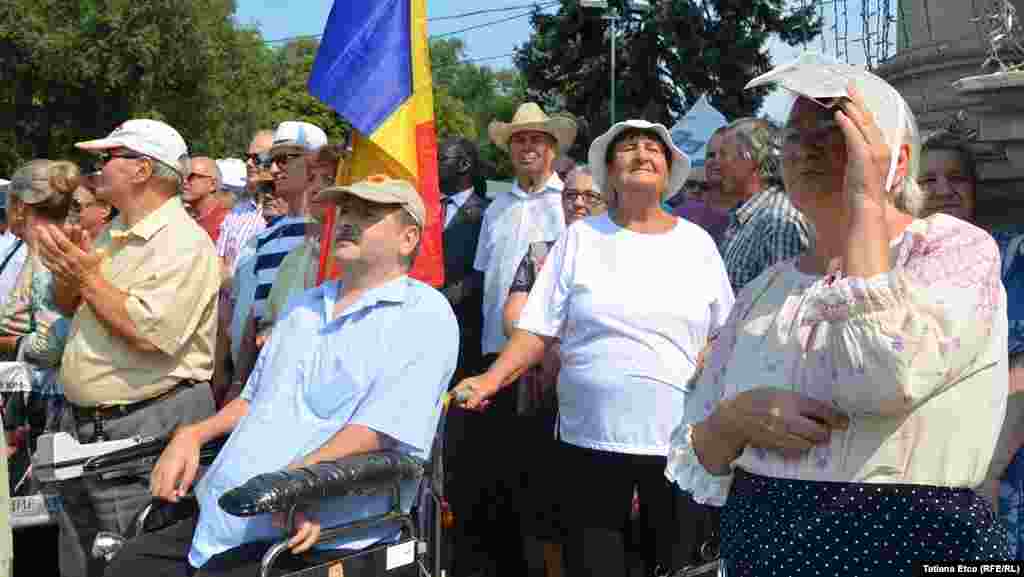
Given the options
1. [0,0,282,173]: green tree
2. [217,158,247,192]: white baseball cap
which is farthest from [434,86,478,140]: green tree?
[217,158,247,192]: white baseball cap

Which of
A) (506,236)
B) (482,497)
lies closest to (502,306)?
(506,236)

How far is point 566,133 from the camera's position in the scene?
20.4 ft

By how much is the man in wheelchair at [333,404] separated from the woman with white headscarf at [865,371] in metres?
1.39

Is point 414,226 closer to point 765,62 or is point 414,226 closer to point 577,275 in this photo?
point 577,275

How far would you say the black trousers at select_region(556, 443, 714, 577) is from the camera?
3.98 meters

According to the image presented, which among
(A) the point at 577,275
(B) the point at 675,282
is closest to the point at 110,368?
(A) the point at 577,275

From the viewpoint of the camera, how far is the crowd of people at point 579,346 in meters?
2.12

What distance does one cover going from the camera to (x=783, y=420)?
86.5 inches

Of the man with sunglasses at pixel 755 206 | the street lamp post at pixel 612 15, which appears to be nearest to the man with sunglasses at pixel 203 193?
the man with sunglasses at pixel 755 206

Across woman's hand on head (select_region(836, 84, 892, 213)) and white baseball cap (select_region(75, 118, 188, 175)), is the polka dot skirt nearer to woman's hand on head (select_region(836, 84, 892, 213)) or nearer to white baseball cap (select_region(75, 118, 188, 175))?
woman's hand on head (select_region(836, 84, 892, 213))

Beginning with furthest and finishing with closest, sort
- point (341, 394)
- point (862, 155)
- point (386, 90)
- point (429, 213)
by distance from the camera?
point (386, 90)
point (429, 213)
point (341, 394)
point (862, 155)

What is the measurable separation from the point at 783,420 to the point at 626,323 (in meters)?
1.85

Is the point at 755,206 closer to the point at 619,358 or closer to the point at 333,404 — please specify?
the point at 619,358

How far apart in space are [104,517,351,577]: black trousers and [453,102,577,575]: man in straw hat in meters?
1.91
